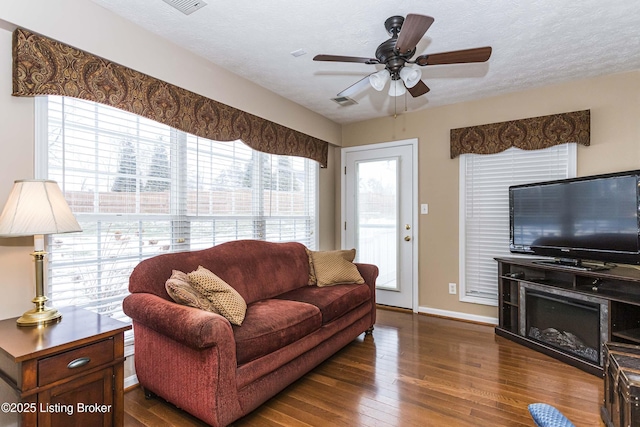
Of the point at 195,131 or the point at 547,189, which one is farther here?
the point at 547,189

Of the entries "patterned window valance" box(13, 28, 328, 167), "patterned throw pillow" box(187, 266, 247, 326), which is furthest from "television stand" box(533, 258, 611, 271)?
"patterned window valance" box(13, 28, 328, 167)

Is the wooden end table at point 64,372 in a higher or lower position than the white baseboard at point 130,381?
higher

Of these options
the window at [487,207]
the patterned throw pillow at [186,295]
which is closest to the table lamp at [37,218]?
the patterned throw pillow at [186,295]

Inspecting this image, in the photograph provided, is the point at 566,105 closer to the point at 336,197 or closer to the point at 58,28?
the point at 336,197

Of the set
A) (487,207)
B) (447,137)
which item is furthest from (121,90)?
(487,207)

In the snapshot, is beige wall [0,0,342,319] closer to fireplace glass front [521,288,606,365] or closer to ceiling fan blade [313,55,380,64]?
ceiling fan blade [313,55,380,64]

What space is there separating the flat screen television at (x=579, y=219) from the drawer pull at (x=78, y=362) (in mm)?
3607

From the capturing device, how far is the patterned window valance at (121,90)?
1823mm

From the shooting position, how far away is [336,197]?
488cm

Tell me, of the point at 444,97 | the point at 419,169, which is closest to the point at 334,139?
the point at 419,169

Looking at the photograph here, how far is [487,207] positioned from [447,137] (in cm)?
96

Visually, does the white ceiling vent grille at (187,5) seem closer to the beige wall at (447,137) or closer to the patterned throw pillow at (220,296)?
the patterned throw pillow at (220,296)

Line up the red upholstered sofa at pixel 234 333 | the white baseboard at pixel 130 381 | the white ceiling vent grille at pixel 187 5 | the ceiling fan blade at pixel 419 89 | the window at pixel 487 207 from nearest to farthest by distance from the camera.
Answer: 1. the red upholstered sofa at pixel 234 333
2. the white ceiling vent grille at pixel 187 5
3. the white baseboard at pixel 130 381
4. the ceiling fan blade at pixel 419 89
5. the window at pixel 487 207

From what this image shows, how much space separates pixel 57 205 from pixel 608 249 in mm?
3802
